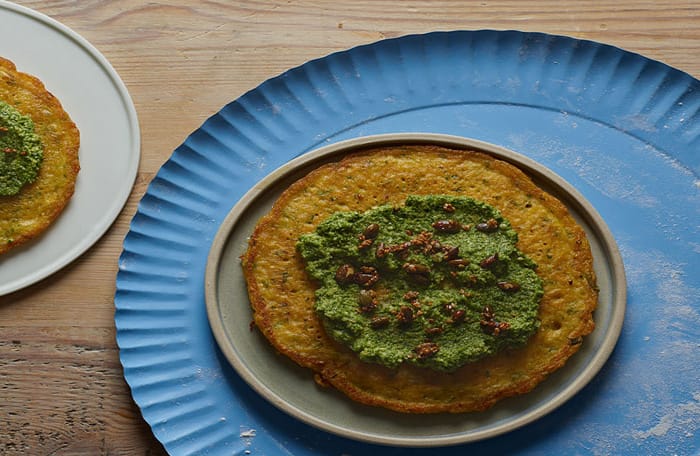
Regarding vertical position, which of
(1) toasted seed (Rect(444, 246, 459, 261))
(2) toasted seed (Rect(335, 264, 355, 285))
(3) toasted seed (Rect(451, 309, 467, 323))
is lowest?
(3) toasted seed (Rect(451, 309, 467, 323))

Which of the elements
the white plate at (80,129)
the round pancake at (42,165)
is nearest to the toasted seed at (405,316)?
the white plate at (80,129)

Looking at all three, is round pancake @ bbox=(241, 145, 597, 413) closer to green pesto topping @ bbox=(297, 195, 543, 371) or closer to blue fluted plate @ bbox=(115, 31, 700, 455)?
green pesto topping @ bbox=(297, 195, 543, 371)

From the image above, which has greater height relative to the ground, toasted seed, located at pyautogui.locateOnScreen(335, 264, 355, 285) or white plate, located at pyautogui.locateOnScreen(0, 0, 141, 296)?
white plate, located at pyautogui.locateOnScreen(0, 0, 141, 296)

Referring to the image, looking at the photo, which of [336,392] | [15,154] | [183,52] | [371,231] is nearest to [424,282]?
[371,231]

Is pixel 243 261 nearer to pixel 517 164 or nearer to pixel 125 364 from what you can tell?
pixel 125 364

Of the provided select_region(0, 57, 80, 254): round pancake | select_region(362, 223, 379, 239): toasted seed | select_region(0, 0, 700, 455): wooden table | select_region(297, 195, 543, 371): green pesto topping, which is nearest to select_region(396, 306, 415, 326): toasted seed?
select_region(297, 195, 543, 371): green pesto topping

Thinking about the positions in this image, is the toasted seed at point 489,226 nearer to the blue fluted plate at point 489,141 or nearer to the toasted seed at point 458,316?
the toasted seed at point 458,316

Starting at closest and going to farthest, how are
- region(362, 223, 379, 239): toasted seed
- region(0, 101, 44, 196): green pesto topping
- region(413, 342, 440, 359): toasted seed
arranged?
region(413, 342, 440, 359): toasted seed < region(362, 223, 379, 239): toasted seed < region(0, 101, 44, 196): green pesto topping
